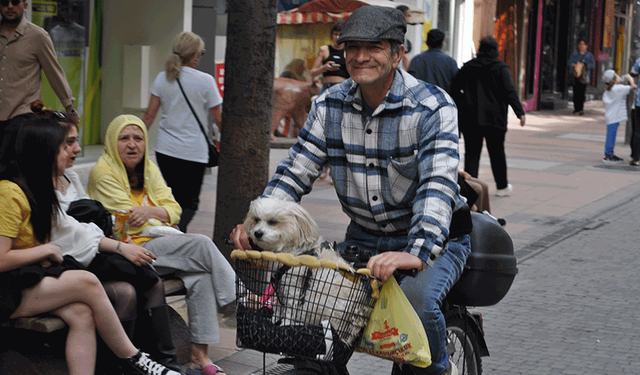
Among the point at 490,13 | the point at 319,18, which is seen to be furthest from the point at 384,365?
the point at 490,13

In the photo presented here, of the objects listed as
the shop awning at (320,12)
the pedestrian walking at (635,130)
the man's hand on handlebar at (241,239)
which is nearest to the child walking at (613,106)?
the pedestrian walking at (635,130)

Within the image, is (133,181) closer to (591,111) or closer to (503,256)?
(503,256)

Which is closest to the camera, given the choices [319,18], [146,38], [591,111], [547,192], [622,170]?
[146,38]

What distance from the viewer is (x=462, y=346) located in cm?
378

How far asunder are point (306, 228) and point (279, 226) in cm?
10

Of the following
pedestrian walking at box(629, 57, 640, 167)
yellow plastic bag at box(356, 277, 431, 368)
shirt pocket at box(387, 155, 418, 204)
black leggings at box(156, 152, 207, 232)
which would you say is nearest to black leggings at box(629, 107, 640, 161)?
pedestrian walking at box(629, 57, 640, 167)

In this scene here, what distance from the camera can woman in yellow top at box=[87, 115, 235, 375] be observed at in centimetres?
453

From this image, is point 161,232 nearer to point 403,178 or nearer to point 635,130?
point 403,178

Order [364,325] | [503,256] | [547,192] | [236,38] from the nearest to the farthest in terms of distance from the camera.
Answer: [364,325] → [503,256] → [236,38] → [547,192]

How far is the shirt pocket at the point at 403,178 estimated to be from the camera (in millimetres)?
3147

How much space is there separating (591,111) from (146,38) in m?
21.2

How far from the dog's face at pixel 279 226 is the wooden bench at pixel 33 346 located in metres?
1.08

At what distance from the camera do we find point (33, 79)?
6.60 m

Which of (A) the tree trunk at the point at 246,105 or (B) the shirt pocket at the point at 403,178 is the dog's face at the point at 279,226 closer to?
(B) the shirt pocket at the point at 403,178
